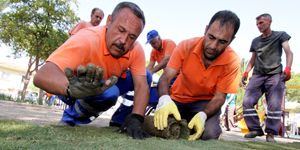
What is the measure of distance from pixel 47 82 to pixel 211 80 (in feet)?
5.96

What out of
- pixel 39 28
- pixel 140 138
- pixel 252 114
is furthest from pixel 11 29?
pixel 140 138

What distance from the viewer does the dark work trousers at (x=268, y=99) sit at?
4.90 meters

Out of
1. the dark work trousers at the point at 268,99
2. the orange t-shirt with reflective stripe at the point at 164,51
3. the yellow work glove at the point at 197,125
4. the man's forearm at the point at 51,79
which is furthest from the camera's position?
the orange t-shirt with reflective stripe at the point at 164,51

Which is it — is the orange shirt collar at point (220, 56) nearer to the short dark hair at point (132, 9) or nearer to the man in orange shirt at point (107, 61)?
the man in orange shirt at point (107, 61)

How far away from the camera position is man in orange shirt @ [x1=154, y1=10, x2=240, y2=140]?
3.44 m

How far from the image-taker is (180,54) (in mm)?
3711

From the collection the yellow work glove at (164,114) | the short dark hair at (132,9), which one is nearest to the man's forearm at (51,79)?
the short dark hair at (132,9)

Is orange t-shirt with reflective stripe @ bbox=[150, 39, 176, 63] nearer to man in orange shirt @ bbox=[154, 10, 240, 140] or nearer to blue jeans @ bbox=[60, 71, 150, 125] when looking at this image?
man in orange shirt @ bbox=[154, 10, 240, 140]

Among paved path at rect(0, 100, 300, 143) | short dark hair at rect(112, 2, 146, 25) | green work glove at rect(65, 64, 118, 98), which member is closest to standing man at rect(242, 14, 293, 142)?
paved path at rect(0, 100, 300, 143)

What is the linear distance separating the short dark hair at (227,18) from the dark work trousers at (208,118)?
0.85 meters

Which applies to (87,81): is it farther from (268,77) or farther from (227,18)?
(268,77)

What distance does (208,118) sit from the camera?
3787 mm

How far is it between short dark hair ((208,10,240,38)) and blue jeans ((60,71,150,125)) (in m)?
0.97

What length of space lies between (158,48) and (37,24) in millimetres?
12294
